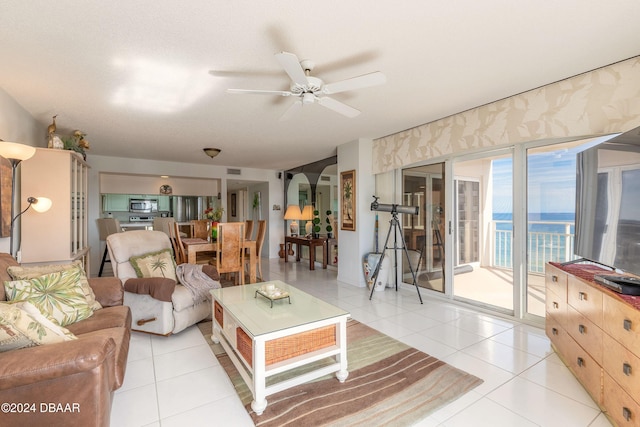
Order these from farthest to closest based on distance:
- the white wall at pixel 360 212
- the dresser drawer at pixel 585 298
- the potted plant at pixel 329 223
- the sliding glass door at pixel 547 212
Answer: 1. the potted plant at pixel 329 223
2. the white wall at pixel 360 212
3. the sliding glass door at pixel 547 212
4. the dresser drawer at pixel 585 298

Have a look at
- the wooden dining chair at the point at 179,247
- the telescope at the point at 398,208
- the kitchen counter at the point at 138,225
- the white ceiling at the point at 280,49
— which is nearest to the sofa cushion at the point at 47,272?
the white ceiling at the point at 280,49

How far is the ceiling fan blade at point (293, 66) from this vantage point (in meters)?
1.68

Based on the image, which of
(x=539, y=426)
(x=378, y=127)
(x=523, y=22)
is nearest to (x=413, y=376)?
(x=539, y=426)

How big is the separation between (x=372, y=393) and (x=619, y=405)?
1309 mm

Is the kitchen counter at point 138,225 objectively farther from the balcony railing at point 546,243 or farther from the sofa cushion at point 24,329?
the balcony railing at point 546,243

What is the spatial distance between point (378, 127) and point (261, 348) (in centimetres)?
329

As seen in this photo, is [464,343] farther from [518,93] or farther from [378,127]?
[378,127]

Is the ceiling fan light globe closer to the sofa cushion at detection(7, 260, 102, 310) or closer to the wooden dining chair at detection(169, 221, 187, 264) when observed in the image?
the sofa cushion at detection(7, 260, 102, 310)

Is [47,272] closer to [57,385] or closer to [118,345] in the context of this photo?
[118,345]

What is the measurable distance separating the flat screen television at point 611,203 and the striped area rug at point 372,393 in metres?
1.26

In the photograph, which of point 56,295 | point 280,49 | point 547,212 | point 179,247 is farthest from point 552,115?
point 179,247

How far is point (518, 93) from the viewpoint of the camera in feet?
9.30

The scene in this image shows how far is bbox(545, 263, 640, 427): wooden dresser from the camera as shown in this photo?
1.44m

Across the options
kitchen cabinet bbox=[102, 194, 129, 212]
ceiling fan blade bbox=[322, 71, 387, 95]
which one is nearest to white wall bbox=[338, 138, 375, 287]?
ceiling fan blade bbox=[322, 71, 387, 95]
